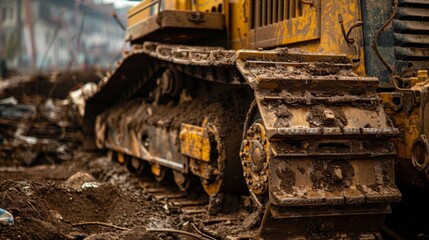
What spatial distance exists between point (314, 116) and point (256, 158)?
0.50 meters

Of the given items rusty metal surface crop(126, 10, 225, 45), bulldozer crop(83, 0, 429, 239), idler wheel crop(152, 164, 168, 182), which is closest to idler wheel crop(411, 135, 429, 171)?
bulldozer crop(83, 0, 429, 239)

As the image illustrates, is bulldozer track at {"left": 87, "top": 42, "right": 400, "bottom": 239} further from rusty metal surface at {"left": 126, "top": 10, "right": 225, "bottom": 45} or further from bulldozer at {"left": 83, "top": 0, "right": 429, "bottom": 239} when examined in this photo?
rusty metal surface at {"left": 126, "top": 10, "right": 225, "bottom": 45}

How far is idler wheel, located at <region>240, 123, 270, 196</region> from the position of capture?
413cm

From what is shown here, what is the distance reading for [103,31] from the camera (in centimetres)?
5331

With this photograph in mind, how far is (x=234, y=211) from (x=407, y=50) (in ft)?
6.41

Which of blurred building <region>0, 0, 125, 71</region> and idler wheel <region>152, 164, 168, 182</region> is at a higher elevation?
blurred building <region>0, 0, 125, 71</region>

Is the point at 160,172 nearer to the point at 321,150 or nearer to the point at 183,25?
the point at 183,25

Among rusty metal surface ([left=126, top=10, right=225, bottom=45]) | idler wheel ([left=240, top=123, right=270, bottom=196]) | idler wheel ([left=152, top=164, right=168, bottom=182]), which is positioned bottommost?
idler wheel ([left=152, top=164, right=168, bottom=182])

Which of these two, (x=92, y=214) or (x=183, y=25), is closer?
(x=92, y=214)

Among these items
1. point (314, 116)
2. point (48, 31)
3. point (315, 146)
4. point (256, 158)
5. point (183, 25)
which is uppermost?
point (48, 31)

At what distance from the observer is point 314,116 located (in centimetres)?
404

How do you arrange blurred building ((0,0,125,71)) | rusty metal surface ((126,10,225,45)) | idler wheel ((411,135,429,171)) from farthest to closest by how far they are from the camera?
blurred building ((0,0,125,71))
rusty metal surface ((126,10,225,45))
idler wheel ((411,135,429,171))

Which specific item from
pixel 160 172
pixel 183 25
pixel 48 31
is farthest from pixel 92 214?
pixel 48 31

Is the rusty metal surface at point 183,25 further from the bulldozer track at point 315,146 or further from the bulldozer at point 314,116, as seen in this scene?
the bulldozer track at point 315,146
